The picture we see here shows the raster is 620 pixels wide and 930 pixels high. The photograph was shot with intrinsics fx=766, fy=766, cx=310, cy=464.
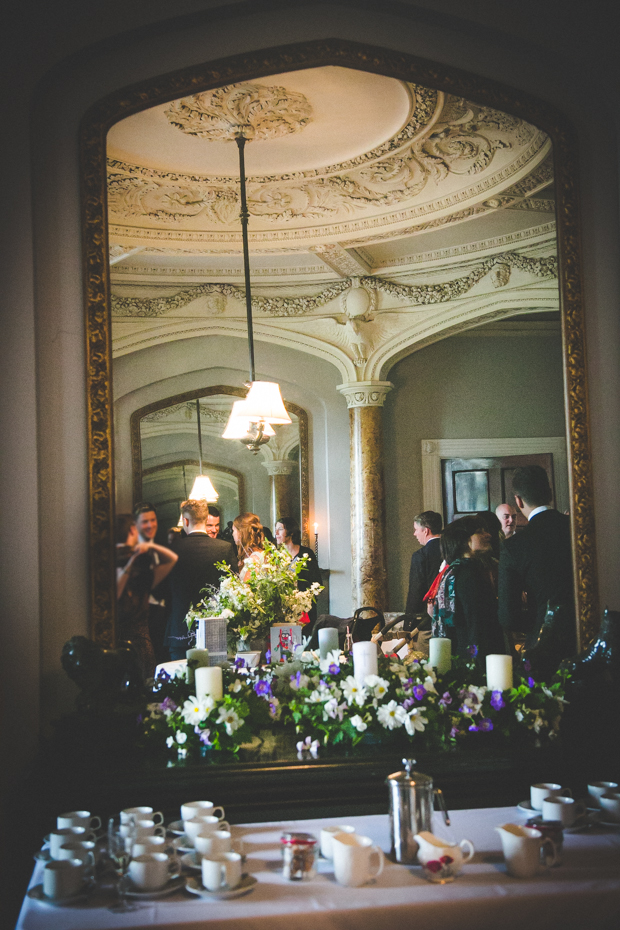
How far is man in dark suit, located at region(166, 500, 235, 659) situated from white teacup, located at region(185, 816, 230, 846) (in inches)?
32.0

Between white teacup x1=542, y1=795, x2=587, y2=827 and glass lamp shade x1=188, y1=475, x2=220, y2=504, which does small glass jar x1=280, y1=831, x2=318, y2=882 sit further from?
glass lamp shade x1=188, y1=475, x2=220, y2=504

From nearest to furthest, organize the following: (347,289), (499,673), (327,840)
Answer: (327,840)
(499,673)
(347,289)

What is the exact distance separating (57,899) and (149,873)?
0.21m

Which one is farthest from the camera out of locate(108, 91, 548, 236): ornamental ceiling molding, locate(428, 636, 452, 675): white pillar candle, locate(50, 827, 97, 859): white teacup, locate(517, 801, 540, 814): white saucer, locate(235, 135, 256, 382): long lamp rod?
locate(235, 135, 256, 382): long lamp rod

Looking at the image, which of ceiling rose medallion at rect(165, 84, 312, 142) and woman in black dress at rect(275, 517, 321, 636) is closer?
ceiling rose medallion at rect(165, 84, 312, 142)

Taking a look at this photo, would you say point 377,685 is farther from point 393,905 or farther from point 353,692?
point 393,905

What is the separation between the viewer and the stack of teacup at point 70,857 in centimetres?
173

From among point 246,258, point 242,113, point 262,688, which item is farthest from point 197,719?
point 242,113

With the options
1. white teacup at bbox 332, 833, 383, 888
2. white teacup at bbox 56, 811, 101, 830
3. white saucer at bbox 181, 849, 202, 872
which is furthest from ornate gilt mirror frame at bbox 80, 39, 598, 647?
white teacup at bbox 332, 833, 383, 888

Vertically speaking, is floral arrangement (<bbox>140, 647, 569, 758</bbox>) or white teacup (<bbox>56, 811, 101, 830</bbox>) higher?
floral arrangement (<bbox>140, 647, 569, 758</bbox>)

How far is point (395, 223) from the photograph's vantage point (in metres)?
4.25

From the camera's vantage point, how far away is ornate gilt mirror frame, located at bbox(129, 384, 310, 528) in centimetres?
271

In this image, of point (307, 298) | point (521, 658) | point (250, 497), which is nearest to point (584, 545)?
point (521, 658)

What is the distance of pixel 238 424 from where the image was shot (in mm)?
3289
